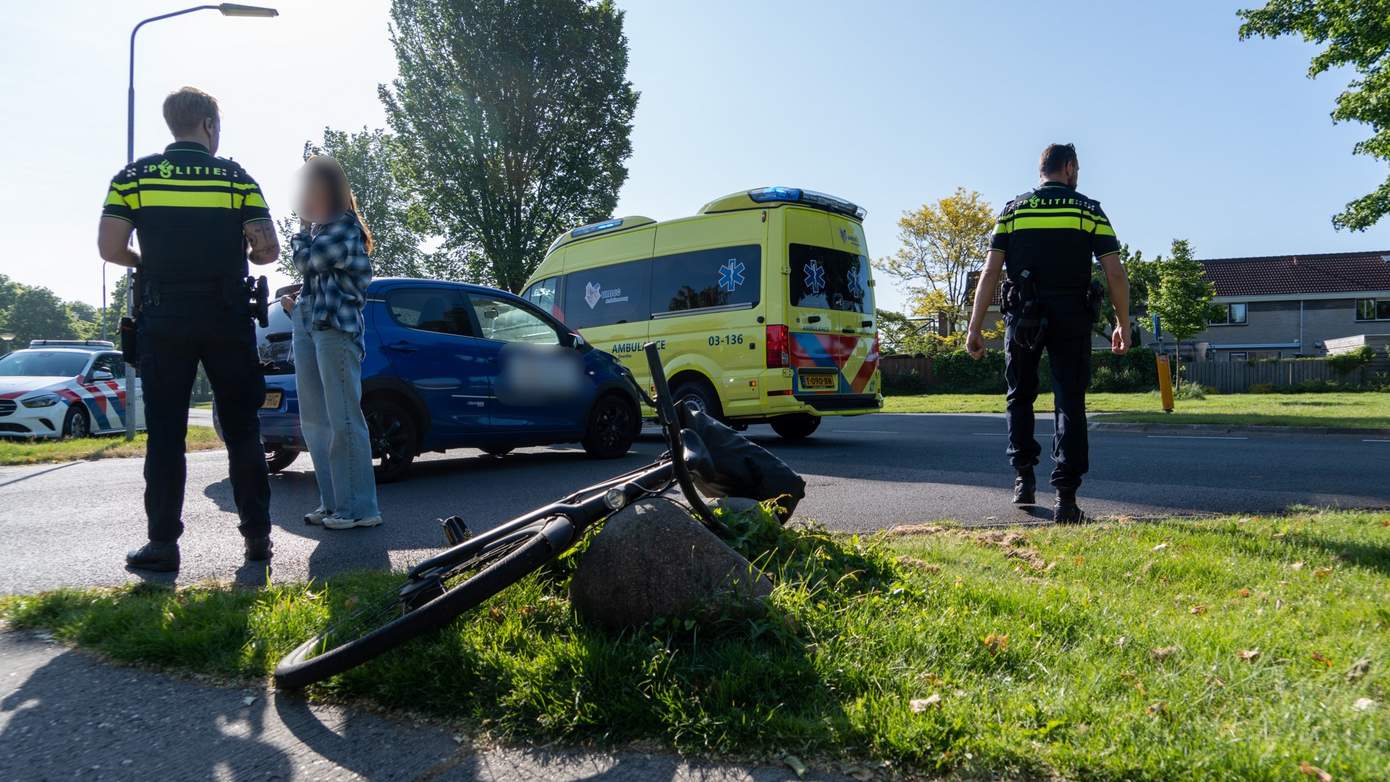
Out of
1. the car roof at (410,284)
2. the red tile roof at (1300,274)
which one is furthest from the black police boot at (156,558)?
the red tile roof at (1300,274)

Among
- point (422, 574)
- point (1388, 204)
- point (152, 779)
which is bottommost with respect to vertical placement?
point (152, 779)

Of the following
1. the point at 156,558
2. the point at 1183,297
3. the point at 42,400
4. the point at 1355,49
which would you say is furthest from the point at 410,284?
the point at 1183,297

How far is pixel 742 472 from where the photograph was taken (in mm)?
3943

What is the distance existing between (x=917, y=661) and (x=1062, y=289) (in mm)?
3378

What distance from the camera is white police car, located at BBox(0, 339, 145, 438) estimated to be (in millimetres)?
12656

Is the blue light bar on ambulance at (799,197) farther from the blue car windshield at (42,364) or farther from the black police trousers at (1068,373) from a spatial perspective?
the blue car windshield at (42,364)

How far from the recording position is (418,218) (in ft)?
98.7

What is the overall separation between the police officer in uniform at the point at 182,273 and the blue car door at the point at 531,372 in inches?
139

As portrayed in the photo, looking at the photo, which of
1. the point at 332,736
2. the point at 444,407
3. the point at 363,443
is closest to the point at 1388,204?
the point at 444,407

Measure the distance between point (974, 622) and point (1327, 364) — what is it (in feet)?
125

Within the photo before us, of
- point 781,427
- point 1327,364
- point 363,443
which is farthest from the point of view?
point 1327,364

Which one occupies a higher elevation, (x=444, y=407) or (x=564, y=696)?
(x=444, y=407)

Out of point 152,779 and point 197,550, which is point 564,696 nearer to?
point 152,779

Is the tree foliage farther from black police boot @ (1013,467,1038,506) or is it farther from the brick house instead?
black police boot @ (1013,467,1038,506)
